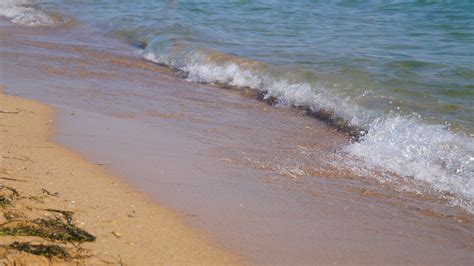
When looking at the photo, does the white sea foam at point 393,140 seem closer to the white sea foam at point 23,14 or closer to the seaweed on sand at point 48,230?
the seaweed on sand at point 48,230

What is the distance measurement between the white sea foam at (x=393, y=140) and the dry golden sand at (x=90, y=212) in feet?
6.21

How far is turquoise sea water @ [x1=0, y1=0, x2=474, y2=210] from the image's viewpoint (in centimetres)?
502

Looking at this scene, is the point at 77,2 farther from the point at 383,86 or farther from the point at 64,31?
the point at 383,86

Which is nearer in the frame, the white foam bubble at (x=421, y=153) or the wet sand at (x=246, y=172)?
the wet sand at (x=246, y=172)

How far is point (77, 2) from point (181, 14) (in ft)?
14.4

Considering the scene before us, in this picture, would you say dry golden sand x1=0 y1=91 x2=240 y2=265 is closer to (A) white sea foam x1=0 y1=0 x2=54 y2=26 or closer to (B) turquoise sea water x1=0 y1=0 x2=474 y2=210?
(B) turquoise sea water x1=0 y1=0 x2=474 y2=210

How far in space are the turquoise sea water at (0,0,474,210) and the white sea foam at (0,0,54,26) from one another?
1.6 inches

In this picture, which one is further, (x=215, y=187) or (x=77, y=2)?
(x=77, y=2)

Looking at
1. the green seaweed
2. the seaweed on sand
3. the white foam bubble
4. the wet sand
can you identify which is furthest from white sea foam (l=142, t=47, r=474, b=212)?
the green seaweed

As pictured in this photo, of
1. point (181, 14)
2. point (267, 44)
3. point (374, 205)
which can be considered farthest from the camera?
point (181, 14)

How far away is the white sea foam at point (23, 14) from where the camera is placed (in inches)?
482

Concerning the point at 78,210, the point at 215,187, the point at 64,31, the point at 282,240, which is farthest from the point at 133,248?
the point at 64,31

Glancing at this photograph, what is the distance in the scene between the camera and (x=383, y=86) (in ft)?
22.4

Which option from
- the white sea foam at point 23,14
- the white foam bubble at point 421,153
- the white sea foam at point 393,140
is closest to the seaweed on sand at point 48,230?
the white sea foam at point 393,140
